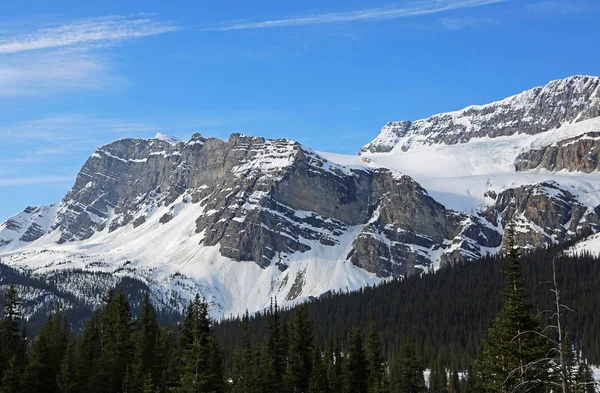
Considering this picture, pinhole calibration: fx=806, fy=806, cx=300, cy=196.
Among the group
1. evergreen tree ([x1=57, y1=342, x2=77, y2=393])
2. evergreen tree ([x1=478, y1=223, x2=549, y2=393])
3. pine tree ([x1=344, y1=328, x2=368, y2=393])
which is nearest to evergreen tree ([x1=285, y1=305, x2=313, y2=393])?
pine tree ([x1=344, y1=328, x2=368, y2=393])

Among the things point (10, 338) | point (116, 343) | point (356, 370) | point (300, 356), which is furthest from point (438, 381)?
point (10, 338)

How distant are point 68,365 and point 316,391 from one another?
2566 cm

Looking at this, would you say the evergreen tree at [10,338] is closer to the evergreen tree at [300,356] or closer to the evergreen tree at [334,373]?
the evergreen tree at [300,356]

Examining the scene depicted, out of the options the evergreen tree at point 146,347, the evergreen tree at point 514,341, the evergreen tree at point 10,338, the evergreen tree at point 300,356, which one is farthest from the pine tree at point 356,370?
the evergreen tree at point 514,341

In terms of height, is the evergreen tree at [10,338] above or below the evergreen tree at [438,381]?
above

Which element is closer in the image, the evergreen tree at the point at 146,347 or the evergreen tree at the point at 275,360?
the evergreen tree at the point at 146,347

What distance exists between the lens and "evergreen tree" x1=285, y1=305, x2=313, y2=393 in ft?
281

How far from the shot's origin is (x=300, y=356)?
8675 cm

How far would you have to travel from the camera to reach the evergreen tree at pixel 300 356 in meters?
85.6

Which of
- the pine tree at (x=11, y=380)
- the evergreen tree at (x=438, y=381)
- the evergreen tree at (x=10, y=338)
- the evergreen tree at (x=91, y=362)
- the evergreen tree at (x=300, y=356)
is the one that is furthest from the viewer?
the evergreen tree at (x=438, y=381)

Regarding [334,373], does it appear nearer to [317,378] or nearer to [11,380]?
[317,378]

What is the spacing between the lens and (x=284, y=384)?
83.9m

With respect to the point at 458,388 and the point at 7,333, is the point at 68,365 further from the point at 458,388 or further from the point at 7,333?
the point at 458,388

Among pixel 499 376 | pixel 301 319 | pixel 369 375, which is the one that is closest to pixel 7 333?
pixel 301 319
